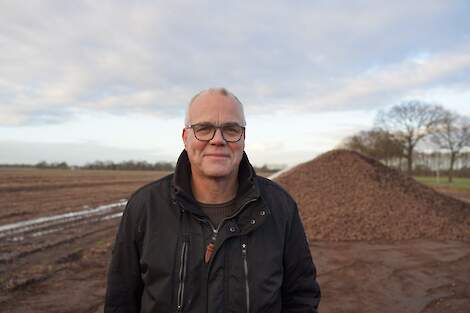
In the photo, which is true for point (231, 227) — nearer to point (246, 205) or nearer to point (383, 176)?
point (246, 205)

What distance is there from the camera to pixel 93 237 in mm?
11148

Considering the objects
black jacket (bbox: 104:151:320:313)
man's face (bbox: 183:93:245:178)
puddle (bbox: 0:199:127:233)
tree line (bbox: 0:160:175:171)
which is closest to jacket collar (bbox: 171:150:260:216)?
black jacket (bbox: 104:151:320:313)

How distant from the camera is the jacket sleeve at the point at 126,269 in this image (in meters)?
2.30

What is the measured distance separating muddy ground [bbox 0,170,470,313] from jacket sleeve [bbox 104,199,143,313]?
396 cm

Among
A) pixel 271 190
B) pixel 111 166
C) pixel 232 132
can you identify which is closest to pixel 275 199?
pixel 271 190

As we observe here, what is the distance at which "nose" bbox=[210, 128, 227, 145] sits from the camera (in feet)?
7.25

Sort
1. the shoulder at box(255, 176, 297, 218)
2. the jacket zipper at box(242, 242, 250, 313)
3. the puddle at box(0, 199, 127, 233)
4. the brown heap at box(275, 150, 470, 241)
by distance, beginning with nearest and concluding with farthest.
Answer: the jacket zipper at box(242, 242, 250, 313) → the shoulder at box(255, 176, 297, 218) → the brown heap at box(275, 150, 470, 241) → the puddle at box(0, 199, 127, 233)

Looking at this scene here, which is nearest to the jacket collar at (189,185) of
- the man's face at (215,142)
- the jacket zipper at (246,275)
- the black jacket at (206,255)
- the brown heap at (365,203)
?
the black jacket at (206,255)

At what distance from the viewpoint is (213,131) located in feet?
7.34

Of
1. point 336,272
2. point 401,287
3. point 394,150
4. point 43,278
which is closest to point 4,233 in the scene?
point 43,278

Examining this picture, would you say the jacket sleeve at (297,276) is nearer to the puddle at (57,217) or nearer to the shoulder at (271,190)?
the shoulder at (271,190)

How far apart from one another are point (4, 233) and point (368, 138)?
54.3 metres

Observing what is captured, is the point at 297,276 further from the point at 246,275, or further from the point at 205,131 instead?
the point at 205,131

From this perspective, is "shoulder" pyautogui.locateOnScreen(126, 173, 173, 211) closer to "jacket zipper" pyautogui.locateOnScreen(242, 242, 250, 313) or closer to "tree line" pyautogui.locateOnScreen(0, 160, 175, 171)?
"jacket zipper" pyautogui.locateOnScreen(242, 242, 250, 313)
